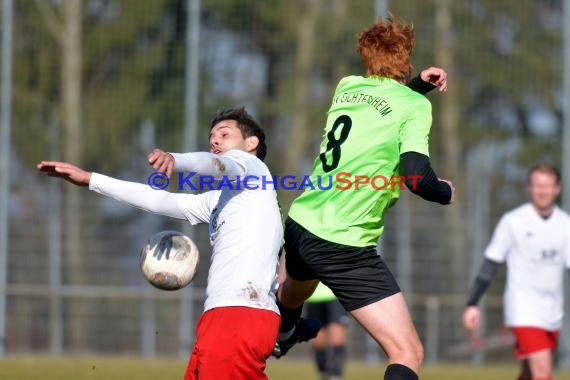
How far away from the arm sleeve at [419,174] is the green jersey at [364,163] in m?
0.10

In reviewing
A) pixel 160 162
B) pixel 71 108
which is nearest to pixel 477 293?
pixel 160 162

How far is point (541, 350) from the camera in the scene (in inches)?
332

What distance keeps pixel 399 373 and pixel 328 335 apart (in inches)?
199

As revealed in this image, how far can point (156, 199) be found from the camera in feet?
18.2

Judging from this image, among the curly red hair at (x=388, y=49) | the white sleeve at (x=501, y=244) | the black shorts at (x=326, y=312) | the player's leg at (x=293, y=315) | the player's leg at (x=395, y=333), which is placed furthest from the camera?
the black shorts at (x=326, y=312)

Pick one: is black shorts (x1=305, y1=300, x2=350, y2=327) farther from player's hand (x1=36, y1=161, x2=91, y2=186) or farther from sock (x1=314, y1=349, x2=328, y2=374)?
player's hand (x1=36, y1=161, x2=91, y2=186)

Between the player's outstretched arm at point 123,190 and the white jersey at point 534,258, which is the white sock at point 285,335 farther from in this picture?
the white jersey at point 534,258

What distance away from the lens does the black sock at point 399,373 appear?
5.53 meters

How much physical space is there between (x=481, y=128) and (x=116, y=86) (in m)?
4.96

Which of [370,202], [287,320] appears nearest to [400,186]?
[370,202]

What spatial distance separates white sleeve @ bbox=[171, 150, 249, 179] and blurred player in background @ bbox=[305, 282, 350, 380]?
5.29 metres

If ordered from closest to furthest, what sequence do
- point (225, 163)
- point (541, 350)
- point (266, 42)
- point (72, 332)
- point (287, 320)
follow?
point (225, 163) < point (287, 320) < point (541, 350) < point (72, 332) < point (266, 42)

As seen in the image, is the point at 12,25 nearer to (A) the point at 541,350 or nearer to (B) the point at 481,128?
(B) the point at 481,128

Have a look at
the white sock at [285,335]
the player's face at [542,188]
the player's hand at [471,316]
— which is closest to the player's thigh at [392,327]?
the white sock at [285,335]
